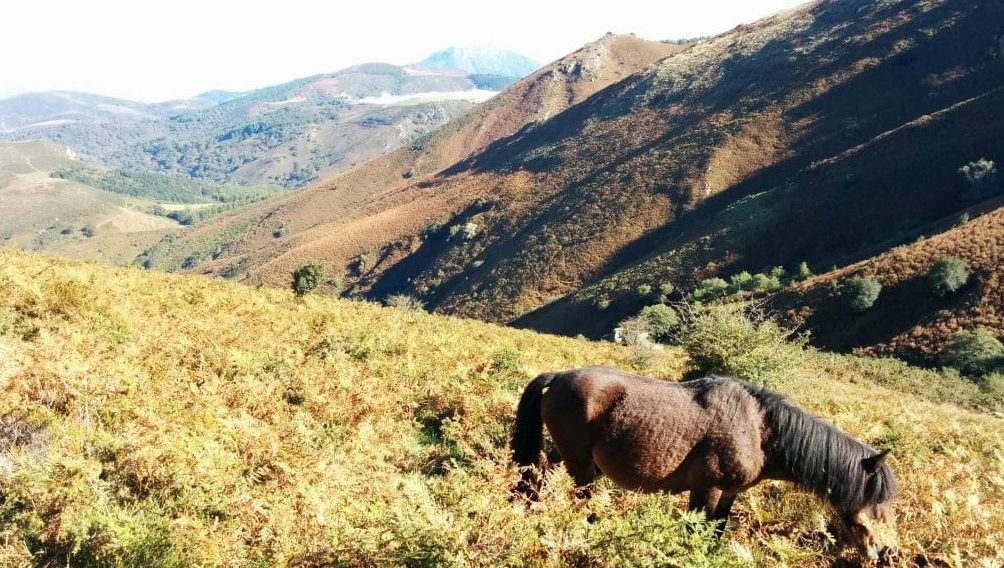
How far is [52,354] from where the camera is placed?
21.0ft

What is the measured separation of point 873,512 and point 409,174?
14526cm

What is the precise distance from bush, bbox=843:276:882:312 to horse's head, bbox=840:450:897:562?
110 ft

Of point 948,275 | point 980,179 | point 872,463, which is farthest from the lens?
point 980,179

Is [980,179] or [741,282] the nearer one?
[980,179]

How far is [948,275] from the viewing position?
96.5 feet

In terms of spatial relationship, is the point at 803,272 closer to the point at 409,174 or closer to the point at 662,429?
the point at 662,429

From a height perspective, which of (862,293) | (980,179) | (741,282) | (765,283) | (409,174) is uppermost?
(409,174)

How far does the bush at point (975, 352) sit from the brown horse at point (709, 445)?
27.7 m

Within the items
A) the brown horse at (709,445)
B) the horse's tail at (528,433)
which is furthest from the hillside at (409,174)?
the brown horse at (709,445)

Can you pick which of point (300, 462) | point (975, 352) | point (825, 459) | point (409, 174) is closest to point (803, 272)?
point (975, 352)

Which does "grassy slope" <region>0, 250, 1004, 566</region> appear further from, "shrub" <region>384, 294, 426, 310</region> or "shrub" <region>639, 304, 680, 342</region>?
"shrub" <region>639, 304, 680, 342</region>

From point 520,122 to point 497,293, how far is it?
96.3 meters

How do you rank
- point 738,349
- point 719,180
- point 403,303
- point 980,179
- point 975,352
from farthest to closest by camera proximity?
point 719,180
point 980,179
point 403,303
point 975,352
point 738,349

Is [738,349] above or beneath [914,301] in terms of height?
above
